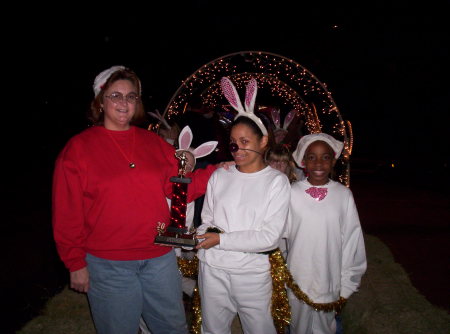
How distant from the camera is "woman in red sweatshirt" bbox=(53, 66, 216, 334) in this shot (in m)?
2.00

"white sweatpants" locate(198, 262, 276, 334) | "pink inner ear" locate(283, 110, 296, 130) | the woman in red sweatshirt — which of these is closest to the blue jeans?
the woman in red sweatshirt

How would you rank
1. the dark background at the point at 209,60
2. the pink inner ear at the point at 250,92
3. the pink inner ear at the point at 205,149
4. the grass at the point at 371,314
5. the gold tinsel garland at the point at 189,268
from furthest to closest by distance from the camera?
1. the dark background at the point at 209,60
2. the grass at the point at 371,314
3. the gold tinsel garland at the point at 189,268
4. the pink inner ear at the point at 205,149
5. the pink inner ear at the point at 250,92

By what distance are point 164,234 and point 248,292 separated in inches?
27.5

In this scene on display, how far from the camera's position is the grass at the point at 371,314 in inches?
131

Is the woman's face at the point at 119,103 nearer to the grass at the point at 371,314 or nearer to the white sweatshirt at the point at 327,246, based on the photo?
the white sweatshirt at the point at 327,246

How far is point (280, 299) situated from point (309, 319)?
46cm

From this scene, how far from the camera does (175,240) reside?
2.08 metres

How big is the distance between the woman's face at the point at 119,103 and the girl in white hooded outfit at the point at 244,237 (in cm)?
73

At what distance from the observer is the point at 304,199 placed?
8.97 ft

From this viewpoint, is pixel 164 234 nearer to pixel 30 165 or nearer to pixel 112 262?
pixel 112 262

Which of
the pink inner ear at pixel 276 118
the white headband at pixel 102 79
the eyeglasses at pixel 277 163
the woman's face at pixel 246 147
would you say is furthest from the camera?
the pink inner ear at pixel 276 118

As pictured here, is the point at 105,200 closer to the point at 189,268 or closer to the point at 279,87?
the point at 189,268

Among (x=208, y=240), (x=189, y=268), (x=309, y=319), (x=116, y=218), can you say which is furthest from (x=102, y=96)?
(x=309, y=319)

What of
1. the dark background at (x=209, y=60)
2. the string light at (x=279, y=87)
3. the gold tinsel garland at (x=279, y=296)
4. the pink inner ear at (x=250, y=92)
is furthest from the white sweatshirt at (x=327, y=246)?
the dark background at (x=209, y=60)
